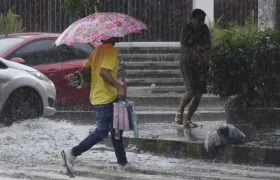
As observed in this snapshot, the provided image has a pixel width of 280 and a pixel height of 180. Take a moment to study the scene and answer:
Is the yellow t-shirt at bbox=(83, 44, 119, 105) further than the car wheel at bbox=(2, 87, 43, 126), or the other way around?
the car wheel at bbox=(2, 87, 43, 126)

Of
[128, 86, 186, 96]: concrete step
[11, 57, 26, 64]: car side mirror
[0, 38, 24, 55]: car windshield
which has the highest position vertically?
[0, 38, 24, 55]: car windshield

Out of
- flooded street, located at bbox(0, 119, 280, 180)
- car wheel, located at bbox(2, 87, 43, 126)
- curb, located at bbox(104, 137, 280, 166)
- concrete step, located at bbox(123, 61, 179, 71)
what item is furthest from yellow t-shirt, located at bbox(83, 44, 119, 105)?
concrete step, located at bbox(123, 61, 179, 71)

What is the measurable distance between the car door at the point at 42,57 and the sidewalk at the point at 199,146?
4.17 m

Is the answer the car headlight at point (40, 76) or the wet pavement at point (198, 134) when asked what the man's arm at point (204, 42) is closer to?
the wet pavement at point (198, 134)

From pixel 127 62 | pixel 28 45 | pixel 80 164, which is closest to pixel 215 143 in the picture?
pixel 80 164

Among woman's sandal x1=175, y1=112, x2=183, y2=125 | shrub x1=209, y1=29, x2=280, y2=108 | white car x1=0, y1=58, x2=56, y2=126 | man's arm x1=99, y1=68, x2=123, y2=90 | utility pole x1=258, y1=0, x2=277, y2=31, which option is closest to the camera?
man's arm x1=99, y1=68, x2=123, y2=90

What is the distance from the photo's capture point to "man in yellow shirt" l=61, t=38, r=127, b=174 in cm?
1016

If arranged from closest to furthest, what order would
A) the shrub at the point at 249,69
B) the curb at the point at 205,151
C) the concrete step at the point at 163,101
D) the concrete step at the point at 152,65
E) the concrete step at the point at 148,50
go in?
the curb at the point at 205,151 < the shrub at the point at 249,69 < the concrete step at the point at 163,101 < the concrete step at the point at 152,65 < the concrete step at the point at 148,50

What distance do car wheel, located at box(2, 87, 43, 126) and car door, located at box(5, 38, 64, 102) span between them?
1.70 meters

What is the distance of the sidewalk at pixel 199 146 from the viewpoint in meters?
11.1

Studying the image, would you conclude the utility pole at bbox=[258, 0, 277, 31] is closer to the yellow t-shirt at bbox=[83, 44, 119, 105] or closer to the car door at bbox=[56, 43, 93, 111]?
the car door at bbox=[56, 43, 93, 111]

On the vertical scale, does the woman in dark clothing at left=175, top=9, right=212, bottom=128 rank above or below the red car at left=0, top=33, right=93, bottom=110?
above

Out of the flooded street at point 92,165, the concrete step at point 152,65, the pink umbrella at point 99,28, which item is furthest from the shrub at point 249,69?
the concrete step at point 152,65

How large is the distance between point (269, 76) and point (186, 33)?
1.34 meters
